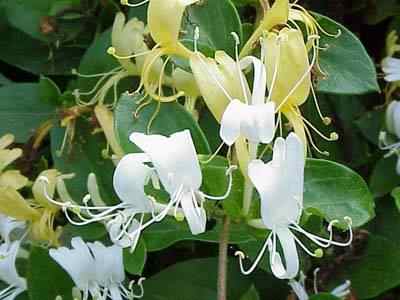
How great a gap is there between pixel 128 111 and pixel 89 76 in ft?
0.86

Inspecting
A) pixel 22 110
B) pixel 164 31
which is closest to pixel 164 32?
pixel 164 31

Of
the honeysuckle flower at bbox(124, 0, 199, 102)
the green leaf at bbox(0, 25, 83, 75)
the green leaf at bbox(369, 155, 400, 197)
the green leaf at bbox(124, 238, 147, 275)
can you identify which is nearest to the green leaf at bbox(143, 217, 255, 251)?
the green leaf at bbox(124, 238, 147, 275)

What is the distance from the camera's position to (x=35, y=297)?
3.43 ft

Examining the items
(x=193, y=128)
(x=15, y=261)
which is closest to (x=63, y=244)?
(x=15, y=261)

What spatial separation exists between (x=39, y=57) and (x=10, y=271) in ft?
1.12

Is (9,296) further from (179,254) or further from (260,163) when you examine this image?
(260,163)

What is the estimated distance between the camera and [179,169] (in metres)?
0.82

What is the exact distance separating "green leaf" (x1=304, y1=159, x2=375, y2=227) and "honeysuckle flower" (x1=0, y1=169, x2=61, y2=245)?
0.95 feet

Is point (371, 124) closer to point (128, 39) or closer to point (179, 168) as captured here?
point (128, 39)

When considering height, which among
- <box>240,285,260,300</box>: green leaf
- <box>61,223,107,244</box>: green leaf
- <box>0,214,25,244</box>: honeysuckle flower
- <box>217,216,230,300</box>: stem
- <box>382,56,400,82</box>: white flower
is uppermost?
<box>217,216,230,300</box>: stem

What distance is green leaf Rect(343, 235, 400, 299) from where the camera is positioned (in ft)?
3.68

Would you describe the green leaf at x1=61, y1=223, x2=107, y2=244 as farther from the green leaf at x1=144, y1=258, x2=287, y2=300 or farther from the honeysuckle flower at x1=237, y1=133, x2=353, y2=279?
the honeysuckle flower at x1=237, y1=133, x2=353, y2=279

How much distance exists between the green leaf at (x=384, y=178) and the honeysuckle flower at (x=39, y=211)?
13.3 inches

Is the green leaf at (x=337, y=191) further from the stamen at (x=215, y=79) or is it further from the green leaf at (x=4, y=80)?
the green leaf at (x=4, y=80)
